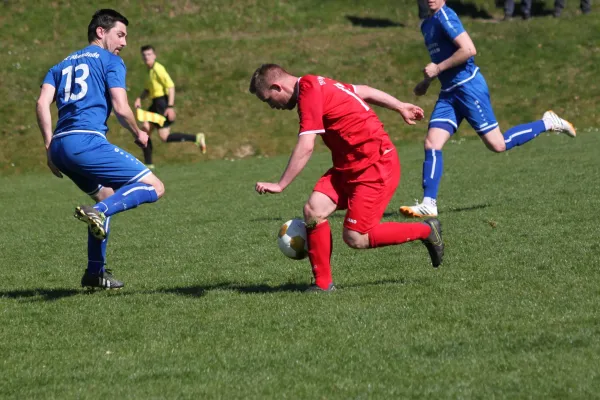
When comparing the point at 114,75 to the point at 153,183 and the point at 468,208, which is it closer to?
the point at 153,183

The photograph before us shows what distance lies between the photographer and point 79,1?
27812 millimetres

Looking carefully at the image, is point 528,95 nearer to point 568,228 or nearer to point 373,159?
point 568,228

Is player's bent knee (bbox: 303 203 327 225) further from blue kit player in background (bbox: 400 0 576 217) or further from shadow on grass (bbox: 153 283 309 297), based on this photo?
blue kit player in background (bbox: 400 0 576 217)

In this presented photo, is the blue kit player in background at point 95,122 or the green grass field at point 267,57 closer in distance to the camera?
the blue kit player in background at point 95,122

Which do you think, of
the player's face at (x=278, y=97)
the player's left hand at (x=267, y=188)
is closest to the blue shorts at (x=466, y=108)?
the player's face at (x=278, y=97)

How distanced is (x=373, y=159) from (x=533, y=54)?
66.8 feet

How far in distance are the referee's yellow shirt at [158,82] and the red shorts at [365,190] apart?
12.0 metres

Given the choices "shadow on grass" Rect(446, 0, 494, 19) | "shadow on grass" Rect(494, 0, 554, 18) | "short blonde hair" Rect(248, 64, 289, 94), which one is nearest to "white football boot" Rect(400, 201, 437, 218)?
"short blonde hair" Rect(248, 64, 289, 94)

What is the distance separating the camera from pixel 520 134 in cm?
984

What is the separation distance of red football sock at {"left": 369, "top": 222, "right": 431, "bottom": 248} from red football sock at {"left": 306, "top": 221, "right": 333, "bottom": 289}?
29 cm

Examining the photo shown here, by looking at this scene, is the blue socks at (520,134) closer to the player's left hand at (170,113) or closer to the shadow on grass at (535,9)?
the player's left hand at (170,113)

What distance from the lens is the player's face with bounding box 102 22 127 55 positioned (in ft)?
21.4

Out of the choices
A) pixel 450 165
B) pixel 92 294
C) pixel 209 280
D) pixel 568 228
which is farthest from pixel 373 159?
pixel 450 165

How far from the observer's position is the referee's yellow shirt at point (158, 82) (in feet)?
57.9
